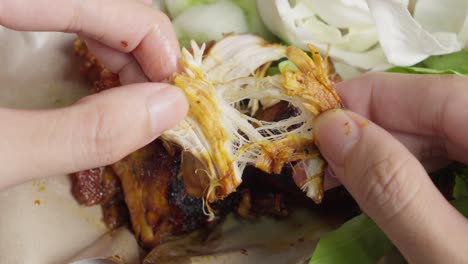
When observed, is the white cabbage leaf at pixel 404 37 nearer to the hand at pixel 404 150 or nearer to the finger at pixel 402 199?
the hand at pixel 404 150

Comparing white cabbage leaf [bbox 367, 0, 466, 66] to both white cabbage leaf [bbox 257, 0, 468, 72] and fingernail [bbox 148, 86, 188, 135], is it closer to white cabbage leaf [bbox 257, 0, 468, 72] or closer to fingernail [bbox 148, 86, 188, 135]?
white cabbage leaf [bbox 257, 0, 468, 72]

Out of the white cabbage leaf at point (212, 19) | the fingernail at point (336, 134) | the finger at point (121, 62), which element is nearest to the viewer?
the fingernail at point (336, 134)

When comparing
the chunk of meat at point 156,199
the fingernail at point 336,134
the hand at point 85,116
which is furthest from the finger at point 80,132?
the chunk of meat at point 156,199

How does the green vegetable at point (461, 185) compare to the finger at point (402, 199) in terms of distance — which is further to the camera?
the green vegetable at point (461, 185)

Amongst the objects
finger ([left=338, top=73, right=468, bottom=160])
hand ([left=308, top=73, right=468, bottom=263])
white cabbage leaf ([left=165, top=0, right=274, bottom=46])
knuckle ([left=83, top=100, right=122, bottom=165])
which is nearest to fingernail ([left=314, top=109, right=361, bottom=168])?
hand ([left=308, top=73, right=468, bottom=263])

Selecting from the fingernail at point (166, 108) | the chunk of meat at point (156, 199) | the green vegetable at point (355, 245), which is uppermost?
the fingernail at point (166, 108)

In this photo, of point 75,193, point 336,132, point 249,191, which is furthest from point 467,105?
point 75,193
